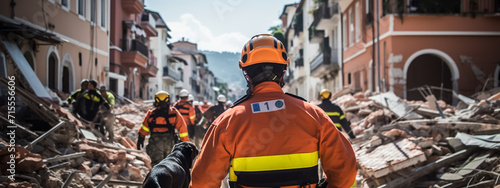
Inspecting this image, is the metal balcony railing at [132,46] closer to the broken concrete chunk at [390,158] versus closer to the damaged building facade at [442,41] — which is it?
the damaged building facade at [442,41]

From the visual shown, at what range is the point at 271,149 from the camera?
2869mm

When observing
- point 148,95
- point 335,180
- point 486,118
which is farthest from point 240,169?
point 148,95

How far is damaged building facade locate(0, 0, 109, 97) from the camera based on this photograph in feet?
40.5

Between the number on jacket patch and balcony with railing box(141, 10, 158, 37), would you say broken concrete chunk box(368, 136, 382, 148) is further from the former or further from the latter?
balcony with railing box(141, 10, 158, 37)

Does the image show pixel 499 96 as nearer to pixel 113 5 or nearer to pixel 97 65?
pixel 97 65

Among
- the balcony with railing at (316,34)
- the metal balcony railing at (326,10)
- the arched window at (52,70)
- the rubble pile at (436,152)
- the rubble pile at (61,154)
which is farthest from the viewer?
the balcony with railing at (316,34)

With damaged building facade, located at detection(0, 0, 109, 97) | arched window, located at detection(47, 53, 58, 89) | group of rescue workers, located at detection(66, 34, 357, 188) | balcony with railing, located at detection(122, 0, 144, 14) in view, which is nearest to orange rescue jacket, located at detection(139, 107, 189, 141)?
damaged building facade, located at detection(0, 0, 109, 97)

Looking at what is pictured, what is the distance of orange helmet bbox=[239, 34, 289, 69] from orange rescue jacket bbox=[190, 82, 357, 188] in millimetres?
342

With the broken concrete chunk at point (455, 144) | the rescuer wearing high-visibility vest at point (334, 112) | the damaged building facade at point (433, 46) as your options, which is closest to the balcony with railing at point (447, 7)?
the damaged building facade at point (433, 46)

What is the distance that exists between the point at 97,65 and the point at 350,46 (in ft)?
44.0

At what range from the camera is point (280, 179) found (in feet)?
9.37

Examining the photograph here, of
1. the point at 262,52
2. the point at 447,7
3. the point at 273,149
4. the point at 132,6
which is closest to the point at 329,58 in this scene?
the point at 447,7

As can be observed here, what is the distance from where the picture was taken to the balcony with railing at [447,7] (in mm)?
18125

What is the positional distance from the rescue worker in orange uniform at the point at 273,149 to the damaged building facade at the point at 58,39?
8993 millimetres
